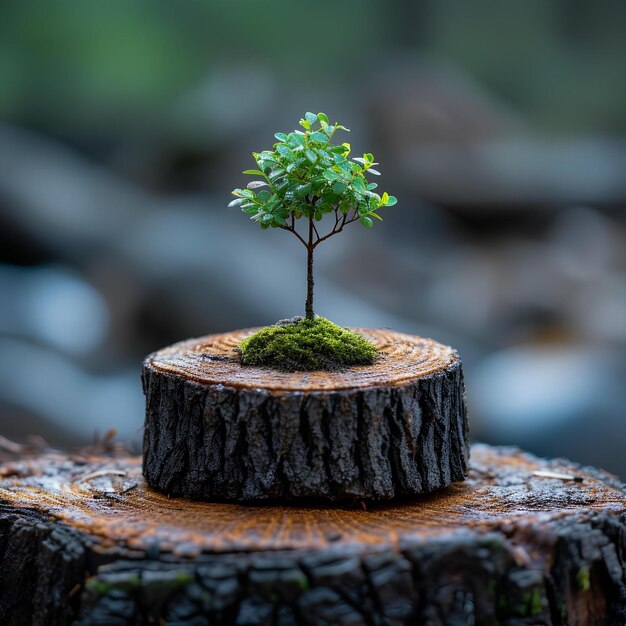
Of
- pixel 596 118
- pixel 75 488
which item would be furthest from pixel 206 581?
pixel 596 118

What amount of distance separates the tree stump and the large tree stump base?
0.20ft

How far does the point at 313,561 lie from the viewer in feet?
4.42

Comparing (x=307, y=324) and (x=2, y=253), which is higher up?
(x=2, y=253)

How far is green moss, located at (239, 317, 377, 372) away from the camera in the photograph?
5.93ft

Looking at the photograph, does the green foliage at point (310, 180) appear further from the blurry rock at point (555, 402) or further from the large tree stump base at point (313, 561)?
the blurry rock at point (555, 402)

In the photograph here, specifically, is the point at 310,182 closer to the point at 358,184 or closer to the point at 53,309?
the point at 358,184

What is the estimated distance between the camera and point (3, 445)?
2.47 meters

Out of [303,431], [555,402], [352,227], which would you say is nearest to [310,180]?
[303,431]

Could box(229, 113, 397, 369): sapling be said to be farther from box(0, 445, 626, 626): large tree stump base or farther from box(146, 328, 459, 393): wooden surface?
box(0, 445, 626, 626): large tree stump base

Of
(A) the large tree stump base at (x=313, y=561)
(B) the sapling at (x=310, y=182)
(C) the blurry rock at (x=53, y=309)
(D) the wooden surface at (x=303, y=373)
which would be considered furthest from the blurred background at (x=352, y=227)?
(B) the sapling at (x=310, y=182)

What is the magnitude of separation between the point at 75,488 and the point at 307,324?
2.53 ft

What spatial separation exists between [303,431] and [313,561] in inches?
13.0

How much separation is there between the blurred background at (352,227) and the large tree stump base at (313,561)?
234cm

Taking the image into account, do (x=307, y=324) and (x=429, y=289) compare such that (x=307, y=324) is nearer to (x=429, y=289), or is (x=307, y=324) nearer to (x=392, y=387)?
(x=392, y=387)
